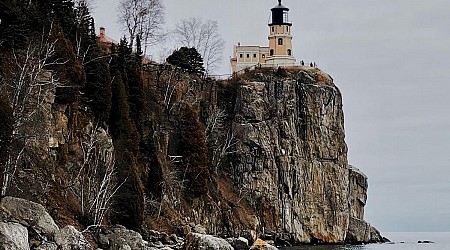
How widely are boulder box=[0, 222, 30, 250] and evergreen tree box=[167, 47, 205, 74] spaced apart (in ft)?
201

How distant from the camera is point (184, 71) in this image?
92.1 metres

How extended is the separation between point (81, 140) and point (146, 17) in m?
35.9

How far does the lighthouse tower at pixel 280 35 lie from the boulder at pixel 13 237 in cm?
8604

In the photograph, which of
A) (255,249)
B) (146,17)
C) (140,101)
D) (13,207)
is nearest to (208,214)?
(140,101)

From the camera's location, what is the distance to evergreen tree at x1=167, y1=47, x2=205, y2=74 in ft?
302

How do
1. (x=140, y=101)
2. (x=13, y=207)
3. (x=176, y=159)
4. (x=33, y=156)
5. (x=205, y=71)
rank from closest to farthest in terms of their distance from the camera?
(x=13, y=207) → (x=33, y=156) → (x=140, y=101) → (x=176, y=159) → (x=205, y=71)

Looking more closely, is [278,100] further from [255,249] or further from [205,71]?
[255,249]

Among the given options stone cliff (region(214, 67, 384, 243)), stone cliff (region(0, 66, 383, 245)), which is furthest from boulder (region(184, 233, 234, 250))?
stone cliff (region(214, 67, 384, 243))

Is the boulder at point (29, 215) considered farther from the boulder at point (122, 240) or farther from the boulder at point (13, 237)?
the boulder at point (122, 240)

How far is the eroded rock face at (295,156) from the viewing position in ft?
309

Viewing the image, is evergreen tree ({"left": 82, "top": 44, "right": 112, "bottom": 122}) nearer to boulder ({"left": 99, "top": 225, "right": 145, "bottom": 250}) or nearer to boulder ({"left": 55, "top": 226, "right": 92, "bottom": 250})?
boulder ({"left": 99, "top": 225, "right": 145, "bottom": 250})

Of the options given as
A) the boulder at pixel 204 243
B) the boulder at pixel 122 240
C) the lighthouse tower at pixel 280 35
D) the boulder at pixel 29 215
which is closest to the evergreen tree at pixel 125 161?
the boulder at pixel 122 240

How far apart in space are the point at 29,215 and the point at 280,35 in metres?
87.7

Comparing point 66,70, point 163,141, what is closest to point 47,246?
point 66,70
